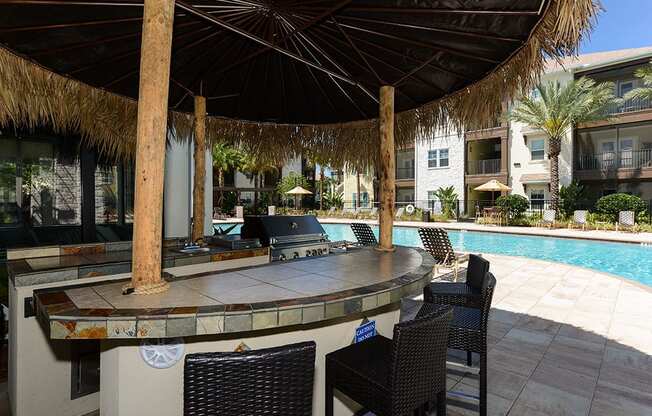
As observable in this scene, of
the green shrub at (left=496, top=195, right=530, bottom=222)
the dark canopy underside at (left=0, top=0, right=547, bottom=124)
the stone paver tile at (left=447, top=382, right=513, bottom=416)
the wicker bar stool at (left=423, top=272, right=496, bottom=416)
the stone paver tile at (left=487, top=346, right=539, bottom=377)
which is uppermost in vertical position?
the dark canopy underside at (left=0, top=0, right=547, bottom=124)

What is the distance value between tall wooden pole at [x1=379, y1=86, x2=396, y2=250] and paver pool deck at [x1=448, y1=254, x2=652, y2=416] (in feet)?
5.18

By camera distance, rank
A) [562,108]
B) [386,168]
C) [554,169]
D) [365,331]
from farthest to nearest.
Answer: [554,169] < [562,108] < [386,168] < [365,331]

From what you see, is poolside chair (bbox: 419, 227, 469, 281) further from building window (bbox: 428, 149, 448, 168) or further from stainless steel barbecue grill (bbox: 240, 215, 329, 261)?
building window (bbox: 428, 149, 448, 168)

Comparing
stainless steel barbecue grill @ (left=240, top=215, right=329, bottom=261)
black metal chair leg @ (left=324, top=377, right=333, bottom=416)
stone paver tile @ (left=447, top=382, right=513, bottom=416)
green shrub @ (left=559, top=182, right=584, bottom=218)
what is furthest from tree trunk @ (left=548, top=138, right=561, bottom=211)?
black metal chair leg @ (left=324, top=377, right=333, bottom=416)

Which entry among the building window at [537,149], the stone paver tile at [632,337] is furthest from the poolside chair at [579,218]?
the stone paver tile at [632,337]

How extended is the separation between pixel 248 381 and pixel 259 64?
380cm

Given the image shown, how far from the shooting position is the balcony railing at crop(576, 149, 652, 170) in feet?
60.8

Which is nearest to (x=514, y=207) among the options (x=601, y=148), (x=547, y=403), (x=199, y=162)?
(x=601, y=148)

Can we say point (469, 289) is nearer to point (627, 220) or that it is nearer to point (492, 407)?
point (492, 407)

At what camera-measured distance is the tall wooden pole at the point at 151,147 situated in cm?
202

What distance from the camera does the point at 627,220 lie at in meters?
15.7

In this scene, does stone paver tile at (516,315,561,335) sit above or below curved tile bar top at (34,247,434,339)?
below

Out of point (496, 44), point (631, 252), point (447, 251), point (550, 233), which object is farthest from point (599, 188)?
point (496, 44)

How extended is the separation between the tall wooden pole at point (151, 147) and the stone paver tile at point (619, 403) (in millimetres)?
3507
